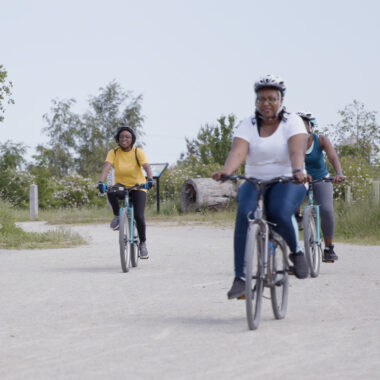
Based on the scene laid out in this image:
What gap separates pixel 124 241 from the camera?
31.4 feet

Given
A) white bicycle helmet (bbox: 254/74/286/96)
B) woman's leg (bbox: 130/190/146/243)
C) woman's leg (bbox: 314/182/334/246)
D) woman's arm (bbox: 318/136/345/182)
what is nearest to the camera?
white bicycle helmet (bbox: 254/74/286/96)

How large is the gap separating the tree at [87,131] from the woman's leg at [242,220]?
203 feet

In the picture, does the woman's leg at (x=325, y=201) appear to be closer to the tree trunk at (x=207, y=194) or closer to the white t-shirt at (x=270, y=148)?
the white t-shirt at (x=270, y=148)

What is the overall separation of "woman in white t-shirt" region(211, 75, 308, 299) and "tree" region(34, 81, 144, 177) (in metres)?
61.9

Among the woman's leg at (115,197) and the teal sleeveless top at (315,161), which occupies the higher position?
the teal sleeveless top at (315,161)

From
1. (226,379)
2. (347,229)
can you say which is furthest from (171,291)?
(347,229)

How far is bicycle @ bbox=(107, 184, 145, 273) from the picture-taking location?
31.5 feet

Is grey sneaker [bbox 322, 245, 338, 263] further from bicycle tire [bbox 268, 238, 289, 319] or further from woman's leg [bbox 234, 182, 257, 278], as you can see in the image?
woman's leg [bbox 234, 182, 257, 278]

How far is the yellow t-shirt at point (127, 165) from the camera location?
1004 centimetres

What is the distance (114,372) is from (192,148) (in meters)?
75.2

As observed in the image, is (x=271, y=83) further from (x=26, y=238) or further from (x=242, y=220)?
(x=26, y=238)

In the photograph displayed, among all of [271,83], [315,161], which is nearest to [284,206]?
[271,83]

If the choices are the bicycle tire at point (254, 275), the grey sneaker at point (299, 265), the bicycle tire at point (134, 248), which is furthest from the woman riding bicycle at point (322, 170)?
the bicycle tire at point (254, 275)

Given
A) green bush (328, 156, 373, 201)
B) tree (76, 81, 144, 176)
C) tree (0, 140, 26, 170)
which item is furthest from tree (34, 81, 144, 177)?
green bush (328, 156, 373, 201)
